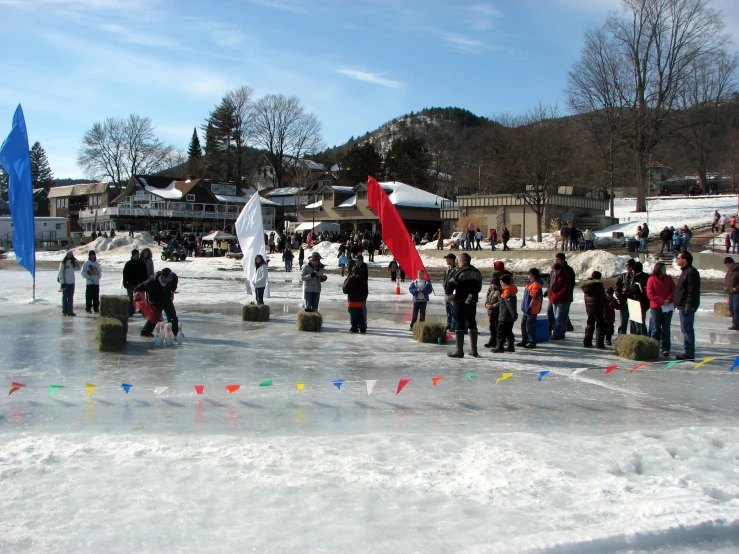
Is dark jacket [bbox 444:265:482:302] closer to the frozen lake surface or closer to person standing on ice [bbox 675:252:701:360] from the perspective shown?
the frozen lake surface

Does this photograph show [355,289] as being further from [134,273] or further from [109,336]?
[134,273]

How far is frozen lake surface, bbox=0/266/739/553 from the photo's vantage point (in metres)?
4.08

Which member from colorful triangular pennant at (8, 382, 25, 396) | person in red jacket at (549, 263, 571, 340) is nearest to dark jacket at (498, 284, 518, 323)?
person in red jacket at (549, 263, 571, 340)

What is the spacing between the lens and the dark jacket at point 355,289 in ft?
38.8

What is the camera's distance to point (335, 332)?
12.7 m

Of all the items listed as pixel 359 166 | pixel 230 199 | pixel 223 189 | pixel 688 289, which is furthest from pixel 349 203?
pixel 688 289

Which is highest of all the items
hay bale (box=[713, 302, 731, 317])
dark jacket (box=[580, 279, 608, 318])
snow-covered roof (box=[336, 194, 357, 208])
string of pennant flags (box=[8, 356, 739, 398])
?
snow-covered roof (box=[336, 194, 357, 208])

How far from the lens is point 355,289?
476 inches

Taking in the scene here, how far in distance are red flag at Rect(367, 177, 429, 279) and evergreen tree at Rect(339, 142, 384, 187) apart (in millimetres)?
56617

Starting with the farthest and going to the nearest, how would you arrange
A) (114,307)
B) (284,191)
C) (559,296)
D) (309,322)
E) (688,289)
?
(284,191)
(309,322)
(114,307)
(559,296)
(688,289)

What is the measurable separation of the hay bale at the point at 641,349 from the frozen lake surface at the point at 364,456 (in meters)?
A: 0.27

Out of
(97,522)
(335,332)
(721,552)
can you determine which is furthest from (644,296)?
(97,522)

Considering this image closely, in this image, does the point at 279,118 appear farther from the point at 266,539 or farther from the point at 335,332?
the point at 266,539

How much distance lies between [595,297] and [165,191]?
73.9 metres
